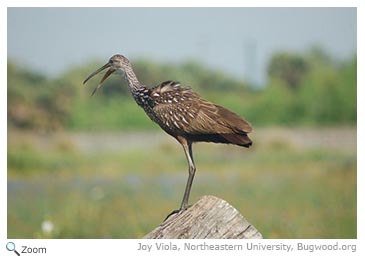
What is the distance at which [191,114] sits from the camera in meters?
5.88

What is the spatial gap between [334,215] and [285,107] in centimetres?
112

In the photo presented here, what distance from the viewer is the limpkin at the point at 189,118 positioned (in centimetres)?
581

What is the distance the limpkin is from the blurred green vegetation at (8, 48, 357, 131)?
5.16 feet

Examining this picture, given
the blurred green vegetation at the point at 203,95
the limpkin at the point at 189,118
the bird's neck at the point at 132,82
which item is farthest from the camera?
the blurred green vegetation at the point at 203,95

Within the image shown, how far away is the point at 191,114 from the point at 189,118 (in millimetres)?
28

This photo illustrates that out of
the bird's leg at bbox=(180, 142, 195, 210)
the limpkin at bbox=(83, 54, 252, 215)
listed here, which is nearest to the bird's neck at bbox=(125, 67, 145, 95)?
the limpkin at bbox=(83, 54, 252, 215)

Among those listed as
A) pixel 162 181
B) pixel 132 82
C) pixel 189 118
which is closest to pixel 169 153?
pixel 162 181

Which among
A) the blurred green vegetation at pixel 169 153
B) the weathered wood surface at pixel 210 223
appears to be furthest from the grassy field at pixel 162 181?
the weathered wood surface at pixel 210 223

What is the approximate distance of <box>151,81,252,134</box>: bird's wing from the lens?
5.82 meters
